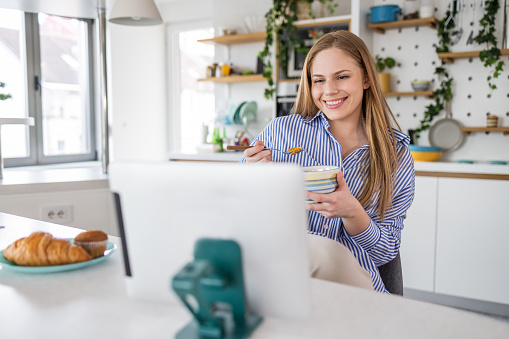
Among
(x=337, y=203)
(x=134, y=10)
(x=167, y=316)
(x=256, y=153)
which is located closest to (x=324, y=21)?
(x=134, y=10)

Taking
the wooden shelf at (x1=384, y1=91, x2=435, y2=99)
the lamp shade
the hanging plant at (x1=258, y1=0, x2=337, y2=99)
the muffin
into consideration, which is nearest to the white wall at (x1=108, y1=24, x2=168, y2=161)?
the hanging plant at (x1=258, y1=0, x2=337, y2=99)

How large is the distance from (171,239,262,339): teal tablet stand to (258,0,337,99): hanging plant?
3.25m

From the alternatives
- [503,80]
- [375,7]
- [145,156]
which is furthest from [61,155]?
[503,80]

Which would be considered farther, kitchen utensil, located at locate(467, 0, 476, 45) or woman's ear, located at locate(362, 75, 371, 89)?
kitchen utensil, located at locate(467, 0, 476, 45)

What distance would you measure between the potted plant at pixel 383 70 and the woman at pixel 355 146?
6.45 ft

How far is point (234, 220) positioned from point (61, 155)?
14.5 ft

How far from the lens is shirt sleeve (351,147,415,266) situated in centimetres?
140

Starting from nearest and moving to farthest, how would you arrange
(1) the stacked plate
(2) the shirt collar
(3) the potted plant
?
(2) the shirt collar, (3) the potted plant, (1) the stacked plate

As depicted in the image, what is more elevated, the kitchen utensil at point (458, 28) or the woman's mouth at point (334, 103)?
the kitchen utensil at point (458, 28)

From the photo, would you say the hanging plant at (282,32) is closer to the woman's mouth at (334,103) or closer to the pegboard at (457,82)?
the pegboard at (457,82)

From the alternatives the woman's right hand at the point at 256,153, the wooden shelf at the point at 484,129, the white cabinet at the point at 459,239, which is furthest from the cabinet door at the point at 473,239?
the woman's right hand at the point at 256,153

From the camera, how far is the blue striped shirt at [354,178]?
1432mm

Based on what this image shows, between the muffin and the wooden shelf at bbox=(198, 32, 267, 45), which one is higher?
the wooden shelf at bbox=(198, 32, 267, 45)

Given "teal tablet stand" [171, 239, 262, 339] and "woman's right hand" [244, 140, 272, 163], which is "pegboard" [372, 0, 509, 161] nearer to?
"woman's right hand" [244, 140, 272, 163]
